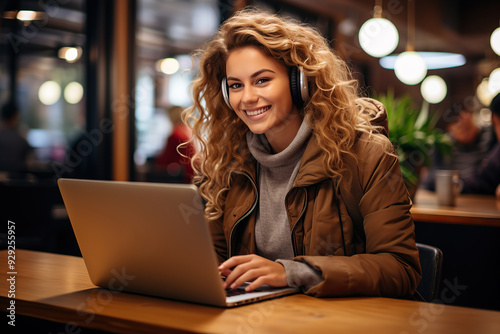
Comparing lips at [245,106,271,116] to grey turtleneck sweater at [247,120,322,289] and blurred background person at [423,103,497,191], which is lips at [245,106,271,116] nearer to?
grey turtleneck sweater at [247,120,322,289]

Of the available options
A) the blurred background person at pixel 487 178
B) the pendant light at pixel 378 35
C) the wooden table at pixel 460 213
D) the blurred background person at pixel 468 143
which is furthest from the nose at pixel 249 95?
the blurred background person at pixel 468 143

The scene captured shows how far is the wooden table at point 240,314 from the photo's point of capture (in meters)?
0.96

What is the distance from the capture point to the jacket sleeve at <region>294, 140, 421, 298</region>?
119 cm

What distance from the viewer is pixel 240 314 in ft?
3.38

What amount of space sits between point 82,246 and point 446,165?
172 inches

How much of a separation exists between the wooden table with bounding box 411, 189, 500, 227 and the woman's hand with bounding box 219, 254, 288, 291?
1.67m

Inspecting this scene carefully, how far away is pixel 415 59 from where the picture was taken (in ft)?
15.5

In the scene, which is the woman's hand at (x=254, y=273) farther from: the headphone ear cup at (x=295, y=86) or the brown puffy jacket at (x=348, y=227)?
the headphone ear cup at (x=295, y=86)

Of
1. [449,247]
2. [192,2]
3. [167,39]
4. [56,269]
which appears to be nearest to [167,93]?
[167,39]

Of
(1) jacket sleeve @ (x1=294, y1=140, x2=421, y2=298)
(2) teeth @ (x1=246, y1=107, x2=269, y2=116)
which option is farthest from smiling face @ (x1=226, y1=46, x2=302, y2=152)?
(1) jacket sleeve @ (x1=294, y1=140, x2=421, y2=298)

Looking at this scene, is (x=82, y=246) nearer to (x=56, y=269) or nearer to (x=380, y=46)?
(x=56, y=269)

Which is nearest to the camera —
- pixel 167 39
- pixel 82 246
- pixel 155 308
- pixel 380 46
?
pixel 155 308

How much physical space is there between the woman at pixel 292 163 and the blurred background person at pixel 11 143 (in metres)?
4.15

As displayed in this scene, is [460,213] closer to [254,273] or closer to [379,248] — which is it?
[379,248]
